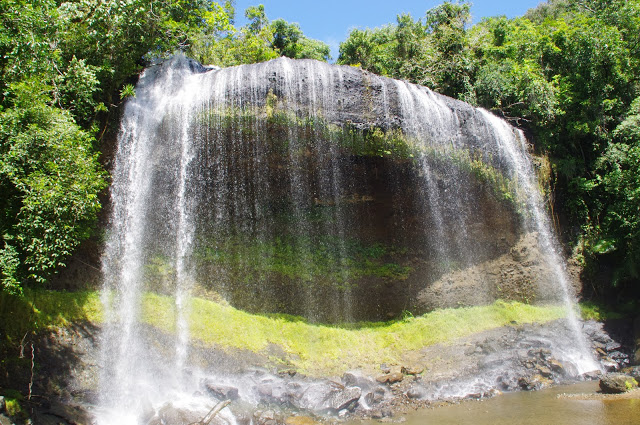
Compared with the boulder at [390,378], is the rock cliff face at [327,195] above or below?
above

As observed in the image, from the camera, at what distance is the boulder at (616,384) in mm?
8709

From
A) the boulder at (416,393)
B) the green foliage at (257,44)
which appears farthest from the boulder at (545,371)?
the green foliage at (257,44)

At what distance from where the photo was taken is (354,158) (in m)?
13.2

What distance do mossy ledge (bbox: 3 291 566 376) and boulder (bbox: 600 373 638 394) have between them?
4330 mm

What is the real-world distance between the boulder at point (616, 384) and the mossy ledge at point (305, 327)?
433 cm

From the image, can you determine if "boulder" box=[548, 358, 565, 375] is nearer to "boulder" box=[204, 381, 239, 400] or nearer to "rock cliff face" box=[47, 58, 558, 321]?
"rock cliff face" box=[47, 58, 558, 321]

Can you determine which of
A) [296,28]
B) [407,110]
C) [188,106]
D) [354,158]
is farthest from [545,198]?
[296,28]

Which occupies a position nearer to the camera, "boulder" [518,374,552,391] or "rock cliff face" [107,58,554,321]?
"boulder" [518,374,552,391]

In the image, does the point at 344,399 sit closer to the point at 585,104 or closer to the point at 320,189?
the point at 320,189

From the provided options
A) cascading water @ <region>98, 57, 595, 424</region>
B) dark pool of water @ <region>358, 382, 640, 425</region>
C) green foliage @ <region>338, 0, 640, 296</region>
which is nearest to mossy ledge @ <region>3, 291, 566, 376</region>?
cascading water @ <region>98, 57, 595, 424</region>

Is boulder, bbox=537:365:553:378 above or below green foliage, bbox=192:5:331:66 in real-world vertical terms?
below

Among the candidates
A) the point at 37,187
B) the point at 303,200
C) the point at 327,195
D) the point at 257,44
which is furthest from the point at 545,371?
the point at 257,44

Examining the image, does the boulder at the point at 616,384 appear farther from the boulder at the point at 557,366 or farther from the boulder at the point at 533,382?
the boulder at the point at 557,366

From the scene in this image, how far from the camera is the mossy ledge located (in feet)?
34.9
